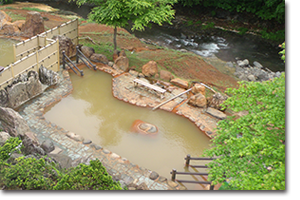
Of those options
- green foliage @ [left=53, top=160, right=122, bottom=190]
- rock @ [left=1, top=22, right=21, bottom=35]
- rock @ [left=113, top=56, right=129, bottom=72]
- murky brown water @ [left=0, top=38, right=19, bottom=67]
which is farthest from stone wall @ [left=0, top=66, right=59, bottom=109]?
rock @ [left=1, top=22, right=21, bottom=35]

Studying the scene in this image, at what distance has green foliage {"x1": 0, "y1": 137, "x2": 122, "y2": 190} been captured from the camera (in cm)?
764

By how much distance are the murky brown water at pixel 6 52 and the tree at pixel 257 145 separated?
14942 millimetres

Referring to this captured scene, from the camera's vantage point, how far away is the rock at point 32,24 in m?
22.0

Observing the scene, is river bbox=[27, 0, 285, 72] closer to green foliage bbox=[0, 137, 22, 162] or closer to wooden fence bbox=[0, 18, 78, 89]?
wooden fence bbox=[0, 18, 78, 89]

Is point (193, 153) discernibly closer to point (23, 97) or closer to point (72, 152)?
point (72, 152)

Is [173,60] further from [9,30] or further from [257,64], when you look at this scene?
[9,30]

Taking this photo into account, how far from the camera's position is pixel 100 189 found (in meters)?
7.85

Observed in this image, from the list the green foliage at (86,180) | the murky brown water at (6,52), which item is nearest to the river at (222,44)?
the murky brown water at (6,52)

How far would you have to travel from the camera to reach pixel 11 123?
36.7 ft

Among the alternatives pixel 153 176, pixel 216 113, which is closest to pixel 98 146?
pixel 153 176

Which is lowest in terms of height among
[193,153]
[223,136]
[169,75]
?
[193,153]

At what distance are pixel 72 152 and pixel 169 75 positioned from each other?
8813 mm

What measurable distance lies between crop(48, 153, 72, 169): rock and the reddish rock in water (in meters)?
3.54

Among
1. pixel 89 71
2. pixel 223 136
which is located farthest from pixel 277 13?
pixel 223 136
